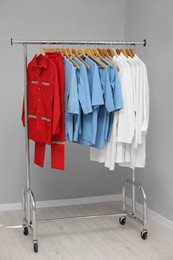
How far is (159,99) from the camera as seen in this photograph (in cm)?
437

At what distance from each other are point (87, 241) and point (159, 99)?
149cm

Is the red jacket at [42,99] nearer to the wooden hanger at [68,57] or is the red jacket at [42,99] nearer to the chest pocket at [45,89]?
the chest pocket at [45,89]

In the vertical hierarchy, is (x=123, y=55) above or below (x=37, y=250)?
above

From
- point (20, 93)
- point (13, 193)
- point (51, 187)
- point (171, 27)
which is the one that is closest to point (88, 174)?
point (51, 187)

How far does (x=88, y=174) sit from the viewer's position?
5.11 metres

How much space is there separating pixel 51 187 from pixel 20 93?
107 centimetres

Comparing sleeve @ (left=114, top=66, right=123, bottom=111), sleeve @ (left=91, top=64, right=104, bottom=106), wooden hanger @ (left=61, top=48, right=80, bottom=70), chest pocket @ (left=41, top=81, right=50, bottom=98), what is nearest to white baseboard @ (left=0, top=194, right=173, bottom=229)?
sleeve @ (left=114, top=66, right=123, bottom=111)

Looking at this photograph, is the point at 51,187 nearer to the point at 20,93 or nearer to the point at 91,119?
the point at 20,93

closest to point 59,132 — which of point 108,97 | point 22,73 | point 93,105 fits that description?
point 93,105

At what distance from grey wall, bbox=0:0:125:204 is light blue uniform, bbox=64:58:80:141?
3.97 ft

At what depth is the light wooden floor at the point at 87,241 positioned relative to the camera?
3.58 meters

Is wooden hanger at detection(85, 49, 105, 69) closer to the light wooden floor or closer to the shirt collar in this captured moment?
the shirt collar

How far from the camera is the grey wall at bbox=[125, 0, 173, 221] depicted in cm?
421

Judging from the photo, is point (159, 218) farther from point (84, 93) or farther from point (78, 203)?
point (84, 93)
